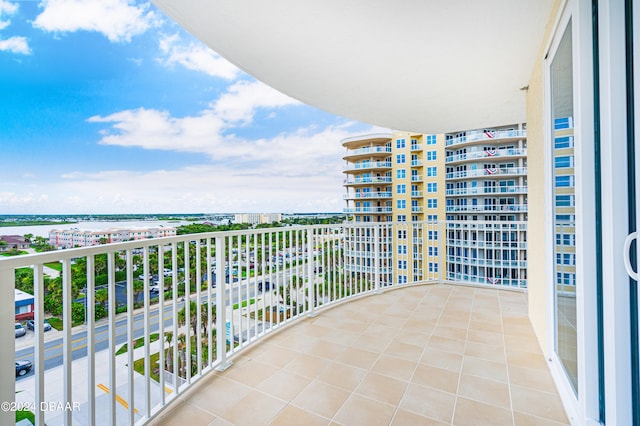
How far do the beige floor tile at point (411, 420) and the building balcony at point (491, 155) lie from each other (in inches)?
709

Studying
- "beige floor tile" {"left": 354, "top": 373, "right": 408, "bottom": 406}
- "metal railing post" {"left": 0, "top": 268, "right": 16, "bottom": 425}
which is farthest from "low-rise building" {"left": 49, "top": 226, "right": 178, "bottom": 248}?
"beige floor tile" {"left": 354, "top": 373, "right": 408, "bottom": 406}

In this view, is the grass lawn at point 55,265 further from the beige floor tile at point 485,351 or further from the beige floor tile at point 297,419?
the beige floor tile at point 485,351

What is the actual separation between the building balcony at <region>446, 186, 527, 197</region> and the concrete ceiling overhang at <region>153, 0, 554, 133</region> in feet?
49.9

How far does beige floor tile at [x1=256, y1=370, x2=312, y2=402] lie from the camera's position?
1883 mm

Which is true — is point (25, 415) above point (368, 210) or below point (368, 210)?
below

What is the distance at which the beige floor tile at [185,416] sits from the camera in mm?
1623

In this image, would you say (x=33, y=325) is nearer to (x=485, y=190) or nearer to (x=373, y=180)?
(x=373, y=180)

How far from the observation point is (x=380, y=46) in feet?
7.64

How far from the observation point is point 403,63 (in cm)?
260

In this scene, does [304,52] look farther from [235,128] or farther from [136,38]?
[235,128]

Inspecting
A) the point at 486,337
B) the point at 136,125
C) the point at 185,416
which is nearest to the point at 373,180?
the point at 136,125

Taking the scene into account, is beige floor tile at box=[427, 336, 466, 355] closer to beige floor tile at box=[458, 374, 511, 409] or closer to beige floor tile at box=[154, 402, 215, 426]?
beige floor tile at box=[458, 374, 511, 409]

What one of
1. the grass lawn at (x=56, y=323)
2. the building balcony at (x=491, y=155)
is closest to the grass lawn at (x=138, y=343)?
the grass lawn at (x=56, y=323)

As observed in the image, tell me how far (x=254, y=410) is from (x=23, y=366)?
45.5 inches
